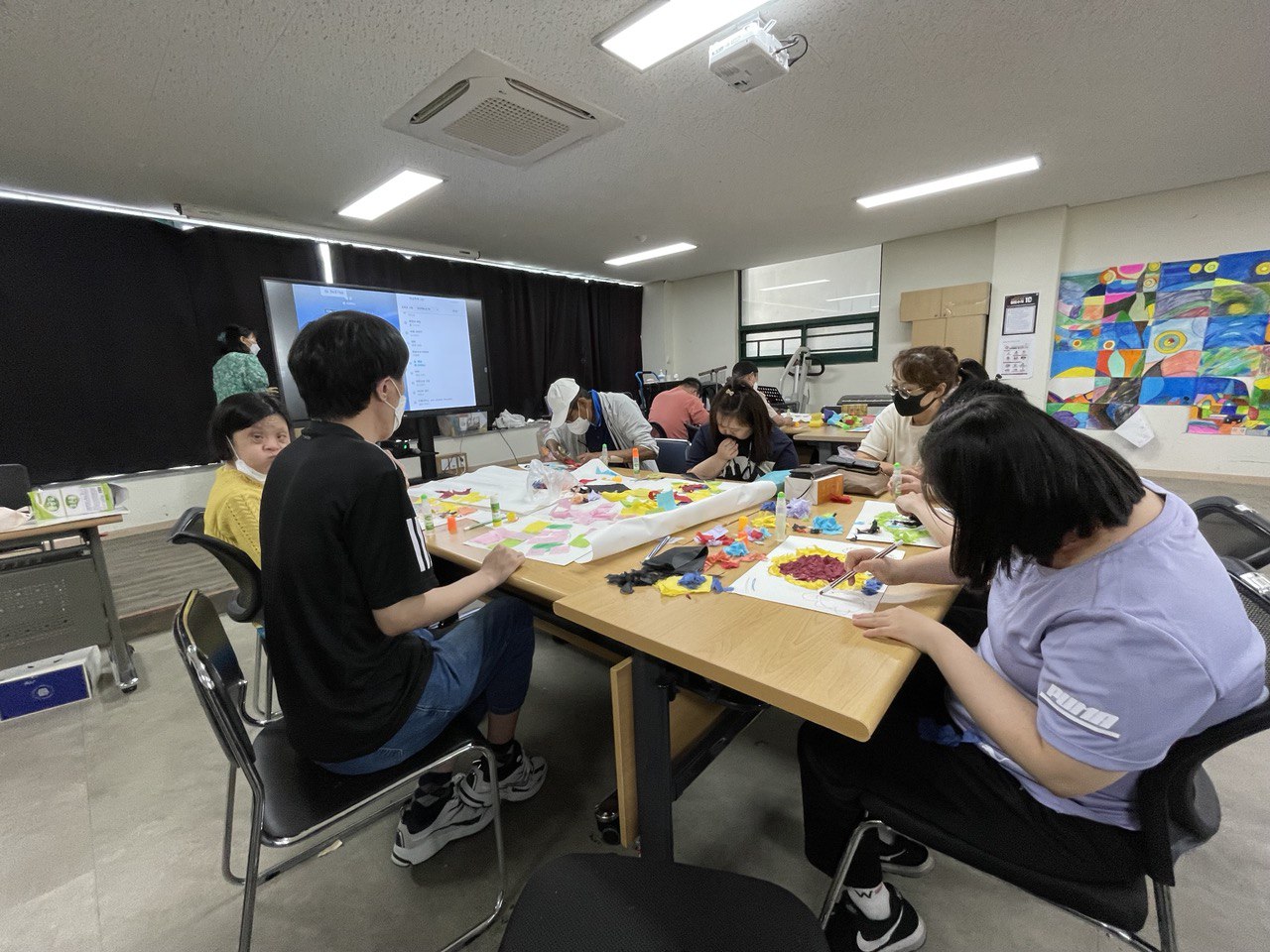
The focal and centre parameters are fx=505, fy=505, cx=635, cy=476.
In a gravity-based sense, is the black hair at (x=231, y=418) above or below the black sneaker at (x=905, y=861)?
above

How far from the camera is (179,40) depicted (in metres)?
1.95

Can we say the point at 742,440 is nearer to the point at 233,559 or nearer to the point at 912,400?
the point at 912,400

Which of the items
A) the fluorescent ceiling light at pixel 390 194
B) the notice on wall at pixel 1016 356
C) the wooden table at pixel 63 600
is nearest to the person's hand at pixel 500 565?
the wooden table at pixel 63 600

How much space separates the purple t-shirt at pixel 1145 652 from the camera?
0.57m

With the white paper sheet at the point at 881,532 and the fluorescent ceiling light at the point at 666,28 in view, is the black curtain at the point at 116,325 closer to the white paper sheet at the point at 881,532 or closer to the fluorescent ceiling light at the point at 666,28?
the fluorescent ceiling light at the point at 666,28

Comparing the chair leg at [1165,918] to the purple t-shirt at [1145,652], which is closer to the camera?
the purple t-shirt at [1145,652]

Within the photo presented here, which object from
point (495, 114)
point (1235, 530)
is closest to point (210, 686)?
point (1235, 530)

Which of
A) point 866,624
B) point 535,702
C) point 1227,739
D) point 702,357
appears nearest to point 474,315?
point 535,702

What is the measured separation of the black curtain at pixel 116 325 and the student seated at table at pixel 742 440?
282cm

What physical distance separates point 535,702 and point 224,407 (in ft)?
4.85

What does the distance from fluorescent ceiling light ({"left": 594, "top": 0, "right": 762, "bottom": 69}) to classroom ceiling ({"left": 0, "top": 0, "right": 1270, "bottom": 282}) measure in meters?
0.07

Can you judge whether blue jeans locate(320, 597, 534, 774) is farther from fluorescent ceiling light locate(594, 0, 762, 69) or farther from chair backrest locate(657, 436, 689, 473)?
fluorescent ceiling light locate(594, 0, 762, 69)

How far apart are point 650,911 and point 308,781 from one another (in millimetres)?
725

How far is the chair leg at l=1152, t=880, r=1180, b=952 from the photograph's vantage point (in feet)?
2.45
